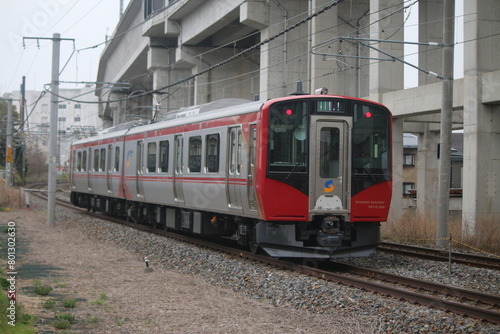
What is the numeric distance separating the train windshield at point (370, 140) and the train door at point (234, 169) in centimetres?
221

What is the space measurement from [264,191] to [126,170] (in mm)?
9837

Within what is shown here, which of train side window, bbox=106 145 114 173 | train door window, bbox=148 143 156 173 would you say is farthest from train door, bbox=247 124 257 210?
train side window, bbox=106 145 114 173

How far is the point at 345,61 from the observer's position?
24719 mm

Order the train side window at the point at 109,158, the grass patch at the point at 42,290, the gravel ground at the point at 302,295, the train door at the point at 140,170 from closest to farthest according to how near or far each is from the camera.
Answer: the gravel ground at the point at 302,295 < the grass patch at the point at 42,290 < the train door at the point at 140,170 < the train side window at the point at 109,158

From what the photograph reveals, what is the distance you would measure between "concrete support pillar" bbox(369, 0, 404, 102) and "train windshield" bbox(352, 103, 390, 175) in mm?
8454

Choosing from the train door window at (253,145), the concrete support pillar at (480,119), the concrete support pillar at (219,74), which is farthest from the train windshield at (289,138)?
the concrete support pillar at (219,74)

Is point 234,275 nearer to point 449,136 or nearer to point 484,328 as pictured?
point 484,328

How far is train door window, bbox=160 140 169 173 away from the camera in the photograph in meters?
16.4

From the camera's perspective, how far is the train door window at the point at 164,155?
16.4 m

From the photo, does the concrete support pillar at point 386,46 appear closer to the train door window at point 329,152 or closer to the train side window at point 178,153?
the train side window at point 178,153

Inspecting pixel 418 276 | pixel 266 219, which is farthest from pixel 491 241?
pixel 266 219

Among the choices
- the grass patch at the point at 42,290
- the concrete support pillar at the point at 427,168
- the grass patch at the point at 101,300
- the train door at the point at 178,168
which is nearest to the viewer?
the grass patch at the point at 101,300

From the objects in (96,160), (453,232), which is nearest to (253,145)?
(453,232)

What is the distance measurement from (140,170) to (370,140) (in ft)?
28.8
